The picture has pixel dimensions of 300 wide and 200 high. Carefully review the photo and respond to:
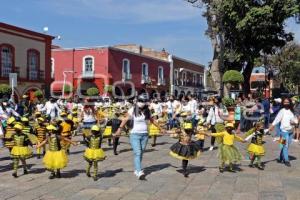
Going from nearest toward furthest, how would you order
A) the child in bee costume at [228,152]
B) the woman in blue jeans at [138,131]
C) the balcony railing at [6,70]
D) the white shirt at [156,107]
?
the woman in blue jeans at [138,131], the child in bee costume at [228,152], the white shirt at [156,107], the balcony railing at [6,70]

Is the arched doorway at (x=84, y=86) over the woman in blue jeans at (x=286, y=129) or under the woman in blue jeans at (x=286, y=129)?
over

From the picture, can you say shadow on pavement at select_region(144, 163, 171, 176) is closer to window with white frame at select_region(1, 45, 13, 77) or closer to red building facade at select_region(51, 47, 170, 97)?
window with white frame at select_region(1, 45, 13, 77)

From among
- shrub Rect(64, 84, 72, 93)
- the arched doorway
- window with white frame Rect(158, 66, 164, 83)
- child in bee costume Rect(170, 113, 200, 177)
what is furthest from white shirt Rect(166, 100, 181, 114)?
window with white frame Rect(158, 66, 164, 83)

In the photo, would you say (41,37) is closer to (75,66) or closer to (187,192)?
(75,66)

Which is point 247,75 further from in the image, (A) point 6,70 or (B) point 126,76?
(A) point 6,70

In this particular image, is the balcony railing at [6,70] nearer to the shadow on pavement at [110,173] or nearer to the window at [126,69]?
the window at [126,69]

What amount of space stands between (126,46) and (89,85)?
549 inches

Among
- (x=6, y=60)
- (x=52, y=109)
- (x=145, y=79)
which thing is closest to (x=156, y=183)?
(x=52, y=109)

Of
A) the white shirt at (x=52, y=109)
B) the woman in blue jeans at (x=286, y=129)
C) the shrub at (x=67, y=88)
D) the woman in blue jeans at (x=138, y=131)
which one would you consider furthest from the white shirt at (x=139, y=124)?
the shrub at (x=67, y=88)

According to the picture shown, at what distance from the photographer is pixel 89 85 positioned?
4453cm

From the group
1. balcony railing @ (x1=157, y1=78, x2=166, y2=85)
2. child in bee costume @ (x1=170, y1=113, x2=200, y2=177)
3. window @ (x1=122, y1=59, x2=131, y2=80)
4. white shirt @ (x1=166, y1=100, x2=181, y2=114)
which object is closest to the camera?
child in bee costume @ (x1=170, y1=113, x2=200, y2=177)

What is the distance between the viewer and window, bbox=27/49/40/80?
1363 inches

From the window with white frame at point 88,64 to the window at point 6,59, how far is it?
12.1 metres

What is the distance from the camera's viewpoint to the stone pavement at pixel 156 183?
777 centimetres
